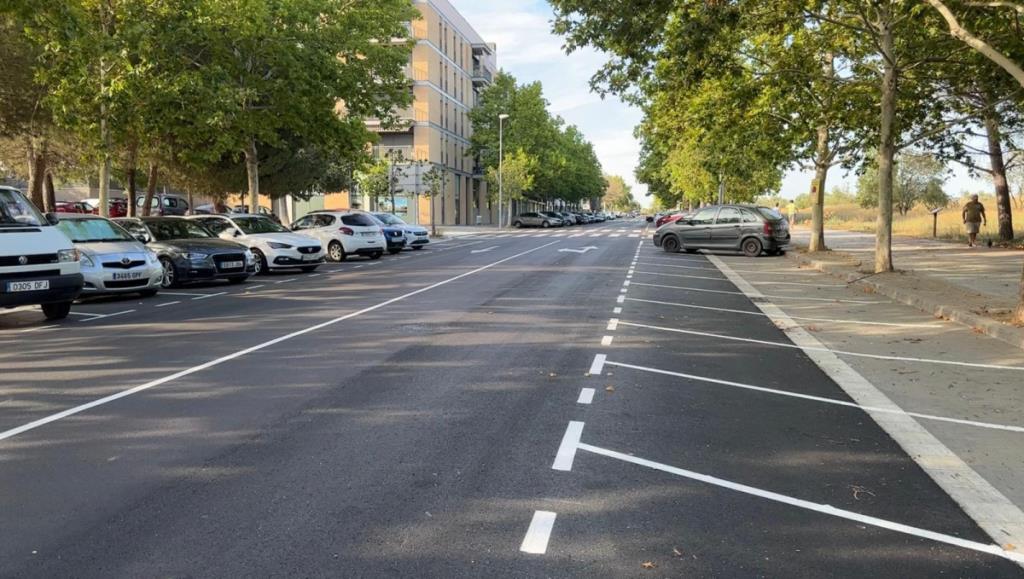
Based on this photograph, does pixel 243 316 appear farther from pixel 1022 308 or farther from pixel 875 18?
pixel 875 18

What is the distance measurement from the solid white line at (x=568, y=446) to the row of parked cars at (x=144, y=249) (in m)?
8.50

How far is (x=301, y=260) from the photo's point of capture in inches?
738

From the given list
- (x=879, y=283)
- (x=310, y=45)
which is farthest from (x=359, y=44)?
(x=879, y=283)

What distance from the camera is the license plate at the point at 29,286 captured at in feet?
32.4

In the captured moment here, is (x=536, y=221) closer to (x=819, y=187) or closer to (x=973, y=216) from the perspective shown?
(x=819, y=187)

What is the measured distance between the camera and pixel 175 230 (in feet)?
56.0

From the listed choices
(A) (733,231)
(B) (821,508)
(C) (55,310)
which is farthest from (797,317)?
(A) (733,231)

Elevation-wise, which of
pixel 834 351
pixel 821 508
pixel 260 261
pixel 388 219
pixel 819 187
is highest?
pixel 819 187

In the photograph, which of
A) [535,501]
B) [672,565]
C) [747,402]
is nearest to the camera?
[672,565]

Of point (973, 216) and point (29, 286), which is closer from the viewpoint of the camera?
point (29, 286)

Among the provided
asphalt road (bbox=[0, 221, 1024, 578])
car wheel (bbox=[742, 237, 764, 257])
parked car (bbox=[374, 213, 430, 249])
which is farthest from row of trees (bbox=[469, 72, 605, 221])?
asphalt road (bbox=[0, 221, 1024, 578])

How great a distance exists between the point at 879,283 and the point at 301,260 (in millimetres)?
13282

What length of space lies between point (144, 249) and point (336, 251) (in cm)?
1003

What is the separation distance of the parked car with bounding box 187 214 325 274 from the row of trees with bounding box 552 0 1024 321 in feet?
28.8
